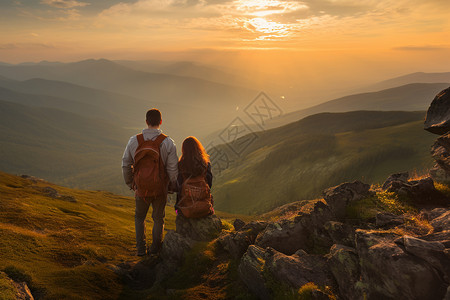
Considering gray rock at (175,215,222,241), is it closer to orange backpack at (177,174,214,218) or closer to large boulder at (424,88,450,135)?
orange backpack at (177,174,214,218)

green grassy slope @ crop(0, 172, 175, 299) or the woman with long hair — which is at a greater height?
the woman with long hair

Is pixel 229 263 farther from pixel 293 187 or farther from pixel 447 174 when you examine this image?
pixel 293 187

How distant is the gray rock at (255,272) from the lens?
30.0 ft

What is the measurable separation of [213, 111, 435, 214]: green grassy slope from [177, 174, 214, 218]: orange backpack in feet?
361

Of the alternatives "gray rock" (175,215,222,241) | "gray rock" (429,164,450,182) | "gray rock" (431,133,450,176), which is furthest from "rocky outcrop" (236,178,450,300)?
"gray rock" (175,215,222,241)

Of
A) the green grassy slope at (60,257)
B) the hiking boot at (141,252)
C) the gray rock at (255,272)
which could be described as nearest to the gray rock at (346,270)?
the gray rock at (255,272)

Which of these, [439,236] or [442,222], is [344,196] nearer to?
[442,222]

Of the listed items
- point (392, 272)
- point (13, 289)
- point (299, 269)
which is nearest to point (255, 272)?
point (299, 269)

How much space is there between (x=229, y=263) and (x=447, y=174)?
11.4 meters

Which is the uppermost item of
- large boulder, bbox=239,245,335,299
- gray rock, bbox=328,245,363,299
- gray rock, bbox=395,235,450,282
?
gray rock, bbox=395,235,450,282

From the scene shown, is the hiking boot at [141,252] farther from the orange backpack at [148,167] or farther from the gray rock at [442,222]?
the gray rock at [442,222]

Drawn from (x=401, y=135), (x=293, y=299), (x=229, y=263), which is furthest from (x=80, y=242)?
(x=401, y=135)

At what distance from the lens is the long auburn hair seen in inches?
511

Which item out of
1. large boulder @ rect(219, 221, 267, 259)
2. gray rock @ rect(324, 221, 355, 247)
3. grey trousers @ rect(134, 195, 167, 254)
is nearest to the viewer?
gray rock @ rect(324, 221, 355, 247)
